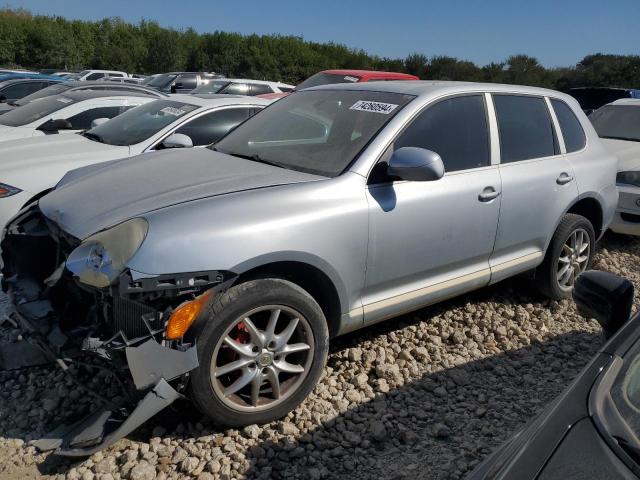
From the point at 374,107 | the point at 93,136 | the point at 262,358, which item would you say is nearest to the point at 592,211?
the point at 374,107

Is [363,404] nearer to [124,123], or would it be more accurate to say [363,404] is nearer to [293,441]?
[293,441]

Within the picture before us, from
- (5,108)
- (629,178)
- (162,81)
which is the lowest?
(162,81)

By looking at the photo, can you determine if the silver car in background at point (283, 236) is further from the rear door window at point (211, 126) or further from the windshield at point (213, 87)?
the windshield at point (213, 87)

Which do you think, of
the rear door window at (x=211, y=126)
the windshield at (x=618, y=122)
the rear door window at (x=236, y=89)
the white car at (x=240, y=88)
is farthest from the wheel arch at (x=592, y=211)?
the rear door window at (x=236, y=89)

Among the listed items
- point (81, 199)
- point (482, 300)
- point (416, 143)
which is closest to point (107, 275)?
point (81, 199)

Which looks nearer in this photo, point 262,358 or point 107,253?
point 107,253

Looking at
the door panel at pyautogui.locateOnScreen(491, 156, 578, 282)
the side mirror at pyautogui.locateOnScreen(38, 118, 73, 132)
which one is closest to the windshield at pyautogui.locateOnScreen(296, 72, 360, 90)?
the side mirror at pyautogui.locateOnScreen(38, 118, 73, 132)

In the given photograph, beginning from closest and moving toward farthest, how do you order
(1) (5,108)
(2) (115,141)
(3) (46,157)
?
1. (3) (46,157)
2. (2) (115,141)
3. (1) (5,108)

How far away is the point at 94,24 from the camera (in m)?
51.0

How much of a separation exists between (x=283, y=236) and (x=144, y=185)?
2.96ft

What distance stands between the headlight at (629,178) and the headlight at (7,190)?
6.06 m

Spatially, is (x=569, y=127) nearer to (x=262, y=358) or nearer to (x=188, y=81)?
(x=262, y=358)

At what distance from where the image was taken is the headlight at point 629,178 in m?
6.52

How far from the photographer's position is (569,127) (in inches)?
186
